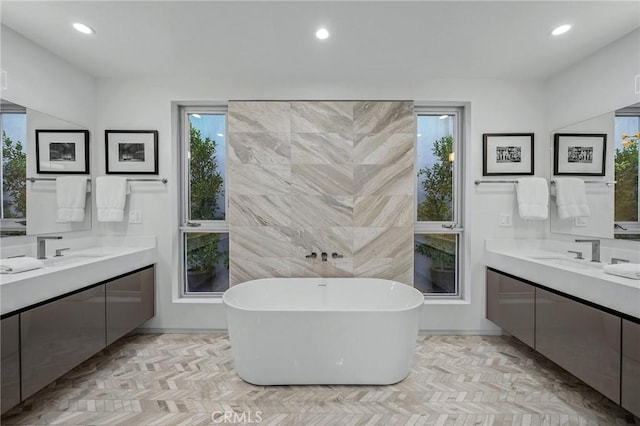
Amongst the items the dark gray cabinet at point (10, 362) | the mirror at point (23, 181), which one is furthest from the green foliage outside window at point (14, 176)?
the dark gray cabinet at point (10, 362)

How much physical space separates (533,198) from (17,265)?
402 cm

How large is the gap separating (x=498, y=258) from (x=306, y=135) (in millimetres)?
2165

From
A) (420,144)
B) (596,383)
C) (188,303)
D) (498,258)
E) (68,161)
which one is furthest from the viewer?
(420,144)

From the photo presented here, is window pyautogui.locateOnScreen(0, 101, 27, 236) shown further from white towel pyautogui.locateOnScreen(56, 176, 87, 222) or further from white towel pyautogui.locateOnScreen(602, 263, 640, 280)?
white towel pyautogui.locateOnScreen(602, 263, 640, 280)

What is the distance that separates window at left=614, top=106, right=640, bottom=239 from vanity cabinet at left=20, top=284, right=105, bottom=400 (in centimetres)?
392

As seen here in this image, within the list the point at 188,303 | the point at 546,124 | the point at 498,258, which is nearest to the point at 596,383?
the point at 498,258

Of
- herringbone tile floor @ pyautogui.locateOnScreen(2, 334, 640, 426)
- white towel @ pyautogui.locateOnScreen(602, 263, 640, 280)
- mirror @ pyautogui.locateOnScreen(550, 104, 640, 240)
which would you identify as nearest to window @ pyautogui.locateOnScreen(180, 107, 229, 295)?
herringbone tile floor @ pyautogui.locateOnScreen(2, 334, 640, 426)

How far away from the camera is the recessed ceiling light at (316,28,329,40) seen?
2203mm

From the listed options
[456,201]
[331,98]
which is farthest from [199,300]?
[456,201]

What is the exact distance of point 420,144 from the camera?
10.6 feet

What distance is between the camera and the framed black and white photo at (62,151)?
2.39 metres

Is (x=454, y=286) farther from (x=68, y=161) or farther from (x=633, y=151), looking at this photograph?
(x=68, y=161)

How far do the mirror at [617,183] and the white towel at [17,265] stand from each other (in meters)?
4.07

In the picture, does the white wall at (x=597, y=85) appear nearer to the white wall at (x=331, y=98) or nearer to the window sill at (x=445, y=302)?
the white wall at (x=331, y=98)
